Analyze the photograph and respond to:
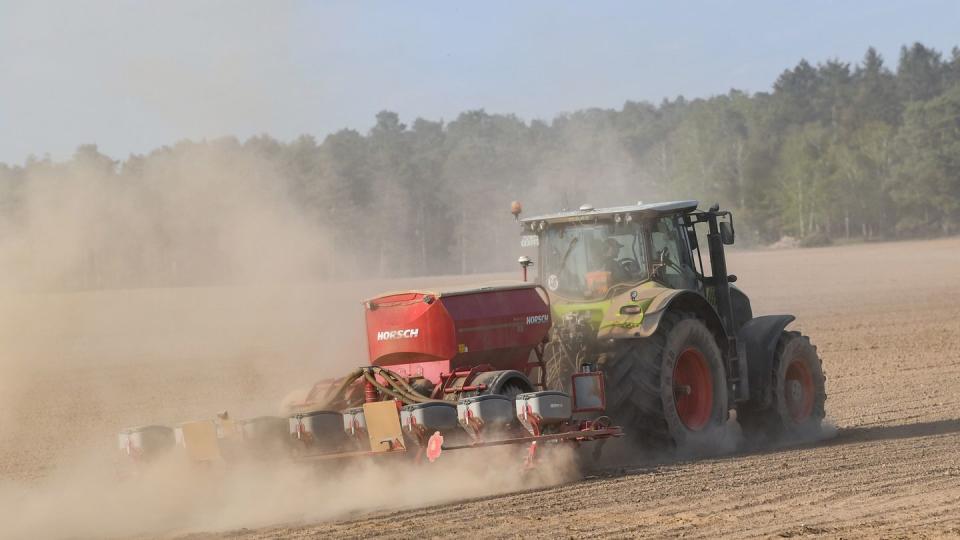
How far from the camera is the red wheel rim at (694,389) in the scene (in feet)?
39.6

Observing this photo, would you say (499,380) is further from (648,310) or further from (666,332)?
(666,332)

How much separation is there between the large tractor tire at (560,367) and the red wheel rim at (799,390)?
9.16 feet

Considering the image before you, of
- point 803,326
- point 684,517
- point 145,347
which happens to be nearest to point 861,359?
point 803,326

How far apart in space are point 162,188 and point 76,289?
1.71 metres

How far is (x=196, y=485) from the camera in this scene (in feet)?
34.2

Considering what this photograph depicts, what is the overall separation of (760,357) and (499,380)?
12.1ft

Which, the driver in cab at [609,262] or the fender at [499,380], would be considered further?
the driver in cab at [609,262]

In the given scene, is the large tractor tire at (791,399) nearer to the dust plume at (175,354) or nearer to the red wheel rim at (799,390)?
the red wheel rim at (799,390)

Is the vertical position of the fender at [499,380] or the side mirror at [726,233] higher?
the side mirror at [726,233]

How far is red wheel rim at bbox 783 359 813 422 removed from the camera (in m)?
13.3

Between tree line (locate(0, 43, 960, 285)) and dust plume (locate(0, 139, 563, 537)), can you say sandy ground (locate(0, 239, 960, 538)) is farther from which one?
tree line (locate(0, 43, 960, 285))

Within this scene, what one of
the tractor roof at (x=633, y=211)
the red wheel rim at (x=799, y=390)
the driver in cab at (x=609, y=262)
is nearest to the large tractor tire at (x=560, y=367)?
the driver in cab at (x=609, y=262)

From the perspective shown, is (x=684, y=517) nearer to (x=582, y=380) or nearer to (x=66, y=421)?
(x=582, y=380)

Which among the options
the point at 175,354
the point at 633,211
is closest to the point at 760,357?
the point at 633,211
